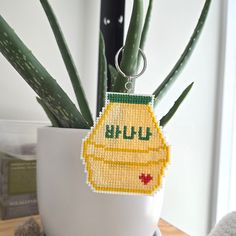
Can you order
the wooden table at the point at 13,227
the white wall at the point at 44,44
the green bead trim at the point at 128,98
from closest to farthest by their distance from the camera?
the green bead trim at the point at 128,98 < the wooden table at the point at 13,227 < the white wall at the point at 44,44

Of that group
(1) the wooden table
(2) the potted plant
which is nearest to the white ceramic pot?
(2) the potted plant

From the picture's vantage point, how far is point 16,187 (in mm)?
404

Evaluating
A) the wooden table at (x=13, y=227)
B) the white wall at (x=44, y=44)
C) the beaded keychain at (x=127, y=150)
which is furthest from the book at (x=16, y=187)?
the beaded keychain at (x=127, y=150)

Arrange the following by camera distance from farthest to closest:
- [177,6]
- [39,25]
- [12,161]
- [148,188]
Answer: [177,6] < [39,25] < [12,161] < [148,188]

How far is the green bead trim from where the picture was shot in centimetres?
22

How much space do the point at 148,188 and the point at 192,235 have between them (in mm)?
566

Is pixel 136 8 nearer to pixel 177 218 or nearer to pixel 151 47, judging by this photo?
pixel 151 47

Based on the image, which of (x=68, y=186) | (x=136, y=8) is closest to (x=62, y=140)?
(x=68, y=186)

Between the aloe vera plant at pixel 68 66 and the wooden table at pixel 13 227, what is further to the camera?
the wooden table at pixel 13 227

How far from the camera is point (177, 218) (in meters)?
0.67

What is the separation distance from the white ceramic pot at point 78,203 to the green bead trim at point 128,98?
2.2 inches

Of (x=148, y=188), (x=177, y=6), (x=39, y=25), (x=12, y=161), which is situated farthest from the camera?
(x=177, y=6)

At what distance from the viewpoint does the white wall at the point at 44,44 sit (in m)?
0.50

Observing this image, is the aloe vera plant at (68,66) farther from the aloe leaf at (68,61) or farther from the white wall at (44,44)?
the white wall at (44,44)
